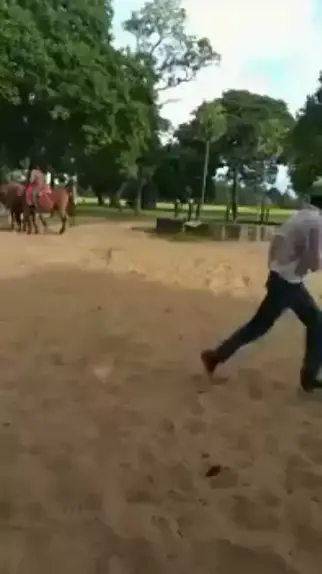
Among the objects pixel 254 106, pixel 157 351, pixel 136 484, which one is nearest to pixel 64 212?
pixel 157 351

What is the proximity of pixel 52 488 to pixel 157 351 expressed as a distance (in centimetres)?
367

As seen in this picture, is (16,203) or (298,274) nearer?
(298,274)

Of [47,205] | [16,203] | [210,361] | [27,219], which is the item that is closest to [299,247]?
[210,361]

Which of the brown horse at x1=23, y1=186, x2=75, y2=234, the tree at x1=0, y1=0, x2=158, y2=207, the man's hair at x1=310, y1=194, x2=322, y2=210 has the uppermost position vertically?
the tree at x1=0, y1=0, x2=158, y2=207

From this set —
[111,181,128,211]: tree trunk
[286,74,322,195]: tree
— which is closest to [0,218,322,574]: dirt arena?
[286,74,322,195]: tree

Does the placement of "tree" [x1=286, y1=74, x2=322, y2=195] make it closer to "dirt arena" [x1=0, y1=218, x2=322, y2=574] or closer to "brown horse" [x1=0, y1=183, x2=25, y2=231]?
"brown horse" [x1=0, y1=183, x2=25, y2=231]

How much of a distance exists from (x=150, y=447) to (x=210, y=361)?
195 centimetres

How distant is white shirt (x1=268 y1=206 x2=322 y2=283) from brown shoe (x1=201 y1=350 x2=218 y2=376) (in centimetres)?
94

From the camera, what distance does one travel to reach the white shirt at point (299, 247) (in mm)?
6316

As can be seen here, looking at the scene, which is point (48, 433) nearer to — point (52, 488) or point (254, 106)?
point (52, 488)

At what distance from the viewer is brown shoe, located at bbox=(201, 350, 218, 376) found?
6938mm

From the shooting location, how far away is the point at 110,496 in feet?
14.1

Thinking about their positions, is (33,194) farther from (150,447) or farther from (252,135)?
(252,135)

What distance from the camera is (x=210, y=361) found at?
22.8ft
